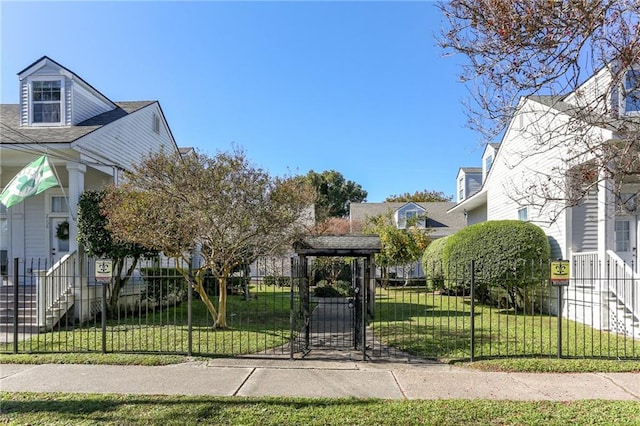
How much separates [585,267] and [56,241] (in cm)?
1649

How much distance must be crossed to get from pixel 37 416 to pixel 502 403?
5739 mm

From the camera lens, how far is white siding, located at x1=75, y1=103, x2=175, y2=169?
13070 mm

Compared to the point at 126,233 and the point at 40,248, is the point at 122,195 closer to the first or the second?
the point at 126,233

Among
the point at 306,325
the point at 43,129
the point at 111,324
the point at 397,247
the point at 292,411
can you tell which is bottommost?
the point at 111,324

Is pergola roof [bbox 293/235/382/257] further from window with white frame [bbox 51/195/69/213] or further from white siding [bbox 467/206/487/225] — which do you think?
white siding [bbox 467/206/487/225]

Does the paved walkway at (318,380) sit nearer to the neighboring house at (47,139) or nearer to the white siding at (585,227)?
the white siding at (585,227)

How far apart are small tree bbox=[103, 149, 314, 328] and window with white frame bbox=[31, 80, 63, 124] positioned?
6.14 metres

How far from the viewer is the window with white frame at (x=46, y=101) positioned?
13.7m

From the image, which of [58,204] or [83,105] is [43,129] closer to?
[83,105]

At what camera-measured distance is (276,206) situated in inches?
377

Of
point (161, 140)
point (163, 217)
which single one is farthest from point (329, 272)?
point (163, 217)

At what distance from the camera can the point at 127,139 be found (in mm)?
15375

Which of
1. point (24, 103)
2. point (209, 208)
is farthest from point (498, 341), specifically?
point (24, 103)

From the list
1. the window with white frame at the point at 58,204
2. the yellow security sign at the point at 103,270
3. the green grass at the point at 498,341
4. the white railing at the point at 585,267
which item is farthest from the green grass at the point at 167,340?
the white railing at the point at 585,267
